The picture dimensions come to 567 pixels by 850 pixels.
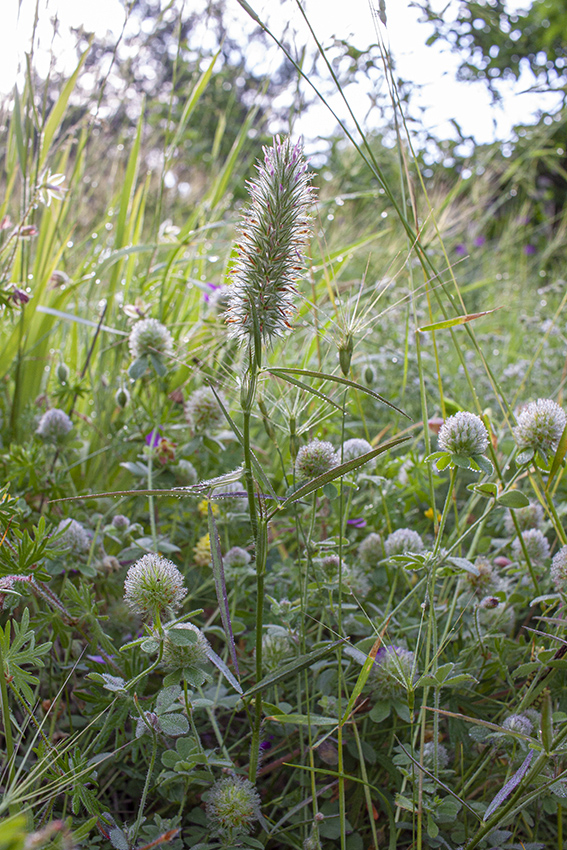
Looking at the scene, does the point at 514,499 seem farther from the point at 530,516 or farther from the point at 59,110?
the point at 59,110

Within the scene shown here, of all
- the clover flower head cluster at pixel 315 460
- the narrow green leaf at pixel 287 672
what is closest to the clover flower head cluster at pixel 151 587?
the narrow green leaf at pixel 287 672

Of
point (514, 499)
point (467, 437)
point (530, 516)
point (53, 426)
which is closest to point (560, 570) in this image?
point (514, 499)

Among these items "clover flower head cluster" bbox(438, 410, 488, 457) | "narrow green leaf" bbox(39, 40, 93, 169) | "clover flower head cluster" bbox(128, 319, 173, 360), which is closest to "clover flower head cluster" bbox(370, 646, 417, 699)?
"clover flower head cluster" bbox(438, 410, 488, 457)

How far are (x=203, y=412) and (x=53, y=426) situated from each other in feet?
1.05

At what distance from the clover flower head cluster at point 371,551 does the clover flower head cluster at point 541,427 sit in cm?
40

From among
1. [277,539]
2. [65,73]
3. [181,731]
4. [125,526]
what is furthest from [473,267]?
[181,731]

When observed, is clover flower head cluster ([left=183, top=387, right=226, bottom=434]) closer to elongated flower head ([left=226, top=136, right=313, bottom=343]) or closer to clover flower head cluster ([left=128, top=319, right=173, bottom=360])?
clover flower head cluster ([left=128, top=319, right=173, bottom=360])

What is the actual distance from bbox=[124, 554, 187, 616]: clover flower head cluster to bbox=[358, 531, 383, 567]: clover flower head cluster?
1.90 ft

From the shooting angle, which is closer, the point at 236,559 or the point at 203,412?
the point at 236,559

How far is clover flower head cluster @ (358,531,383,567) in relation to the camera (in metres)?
1.29

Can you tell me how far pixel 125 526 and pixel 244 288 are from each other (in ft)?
2.14

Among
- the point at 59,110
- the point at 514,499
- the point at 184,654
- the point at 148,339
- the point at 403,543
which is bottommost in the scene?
the point at 184,654

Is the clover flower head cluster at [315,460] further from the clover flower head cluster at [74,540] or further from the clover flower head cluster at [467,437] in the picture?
the clover flower head cluster at [74,540]

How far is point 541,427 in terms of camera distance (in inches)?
38.4
